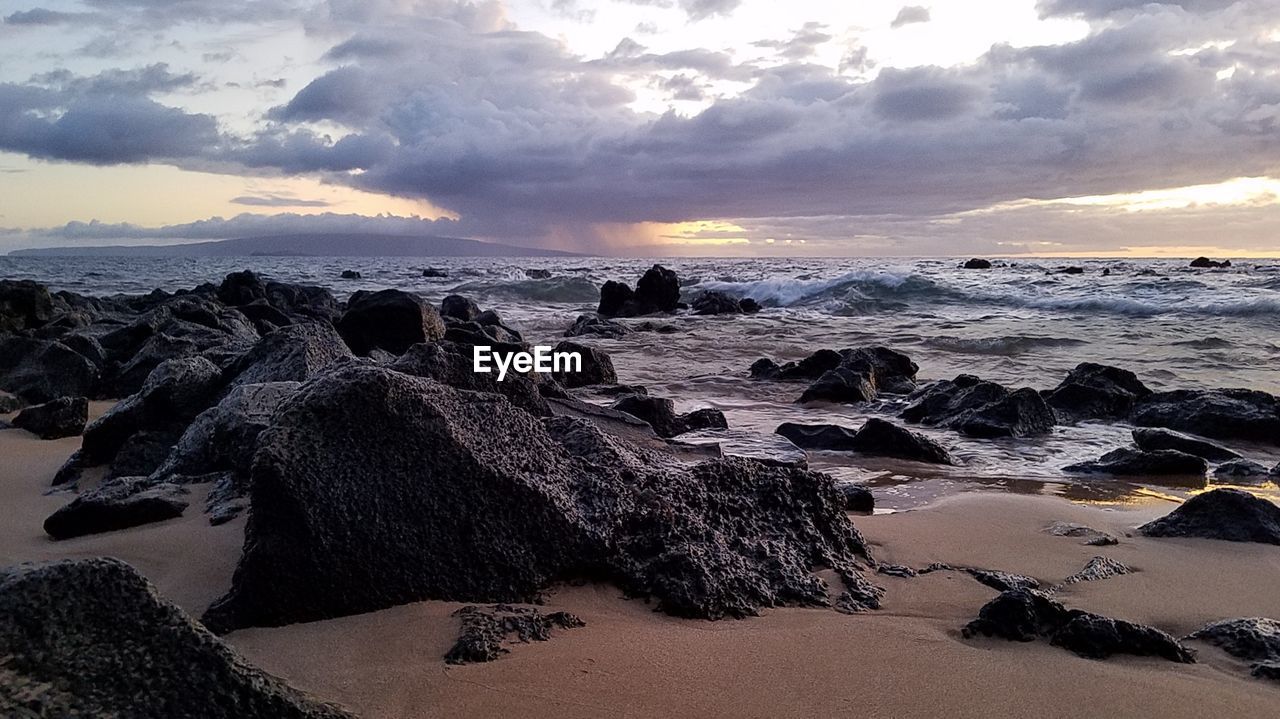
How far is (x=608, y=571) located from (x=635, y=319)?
19665mm

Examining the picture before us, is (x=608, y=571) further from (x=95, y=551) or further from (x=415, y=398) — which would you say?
(x=95, y=551)

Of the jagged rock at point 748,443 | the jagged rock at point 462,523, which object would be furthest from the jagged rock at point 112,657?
the jagged rock at point 748,443

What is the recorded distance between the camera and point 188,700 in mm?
1699

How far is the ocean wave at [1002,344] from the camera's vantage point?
14406 millimetres

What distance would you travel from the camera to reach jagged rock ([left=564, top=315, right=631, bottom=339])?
1767 centimetres

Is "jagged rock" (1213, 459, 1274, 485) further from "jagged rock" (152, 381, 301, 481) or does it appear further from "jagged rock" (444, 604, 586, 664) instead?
"jagged rock" (152, 381, 301, 481)

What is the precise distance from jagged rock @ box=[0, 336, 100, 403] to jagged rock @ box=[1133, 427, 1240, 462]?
9079 mm

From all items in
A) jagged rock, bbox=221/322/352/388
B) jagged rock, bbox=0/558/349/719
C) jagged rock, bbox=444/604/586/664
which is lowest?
jagged rock, bbox=444/604/586/664

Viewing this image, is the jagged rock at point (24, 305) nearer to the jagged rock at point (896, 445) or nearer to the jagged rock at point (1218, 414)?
the jagged rock at point (896, 445)

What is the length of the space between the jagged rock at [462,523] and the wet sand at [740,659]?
98 millimetres

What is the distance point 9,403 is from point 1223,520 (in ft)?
28.0

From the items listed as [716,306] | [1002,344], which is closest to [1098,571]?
[1002,344]

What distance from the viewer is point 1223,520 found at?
4227 mm

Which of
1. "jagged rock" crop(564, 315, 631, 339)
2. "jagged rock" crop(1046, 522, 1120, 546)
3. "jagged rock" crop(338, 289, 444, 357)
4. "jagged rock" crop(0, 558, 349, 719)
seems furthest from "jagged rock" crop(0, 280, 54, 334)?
"jagged rock" crop(1046, 522, 1120, 546)
